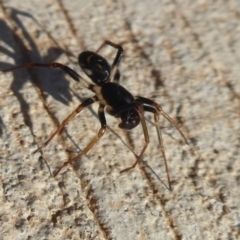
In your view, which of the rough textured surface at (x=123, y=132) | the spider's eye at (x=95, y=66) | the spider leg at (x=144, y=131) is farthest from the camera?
the spider's eye at (x=95, y=66)

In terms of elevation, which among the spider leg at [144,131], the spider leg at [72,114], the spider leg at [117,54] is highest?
the spider leg at [117,54]

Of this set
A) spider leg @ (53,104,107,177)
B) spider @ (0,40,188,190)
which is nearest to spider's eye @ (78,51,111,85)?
spider @ (0,40,188,190)

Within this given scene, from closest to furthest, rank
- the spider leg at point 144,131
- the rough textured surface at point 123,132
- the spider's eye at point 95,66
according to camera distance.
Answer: the rough textured surface at point 123,132
the spider leg at point 144,131
the spider's eye at point 95,66

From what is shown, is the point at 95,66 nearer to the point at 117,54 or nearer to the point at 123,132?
the point at 117,54

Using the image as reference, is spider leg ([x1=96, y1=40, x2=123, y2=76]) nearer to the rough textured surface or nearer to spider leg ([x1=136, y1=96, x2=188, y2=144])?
the rough textured surface

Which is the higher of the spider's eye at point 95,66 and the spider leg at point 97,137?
the spider's eye at point 95,66

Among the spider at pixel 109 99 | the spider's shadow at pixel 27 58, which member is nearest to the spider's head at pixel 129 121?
the spider at pixel 109 99

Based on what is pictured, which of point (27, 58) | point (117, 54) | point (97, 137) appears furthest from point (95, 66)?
point (97, 137)

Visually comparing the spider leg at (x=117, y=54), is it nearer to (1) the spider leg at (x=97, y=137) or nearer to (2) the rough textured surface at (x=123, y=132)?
(2) the rough textured surface at (x=123, y=132)
